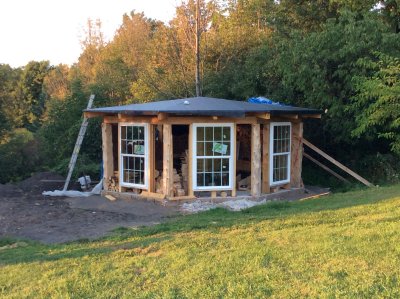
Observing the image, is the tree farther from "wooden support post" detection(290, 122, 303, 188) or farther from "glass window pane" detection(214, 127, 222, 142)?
"glass window pane" detection(214, 127, 222, 142)

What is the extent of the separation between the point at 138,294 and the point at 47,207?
8.28m

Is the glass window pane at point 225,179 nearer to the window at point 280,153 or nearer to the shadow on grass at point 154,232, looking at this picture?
the window at point 280,153

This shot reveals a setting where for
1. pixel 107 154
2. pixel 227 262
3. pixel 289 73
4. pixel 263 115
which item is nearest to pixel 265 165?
pixel 263 115

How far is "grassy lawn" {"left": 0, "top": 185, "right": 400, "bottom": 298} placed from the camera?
504 cm

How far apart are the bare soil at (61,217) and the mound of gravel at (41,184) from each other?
1033 mm

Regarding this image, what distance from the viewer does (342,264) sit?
5.53 metres

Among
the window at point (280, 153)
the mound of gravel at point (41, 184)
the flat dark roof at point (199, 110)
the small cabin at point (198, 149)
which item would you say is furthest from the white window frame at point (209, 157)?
the mound of gravel at point (41, 184)

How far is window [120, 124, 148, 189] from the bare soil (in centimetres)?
90

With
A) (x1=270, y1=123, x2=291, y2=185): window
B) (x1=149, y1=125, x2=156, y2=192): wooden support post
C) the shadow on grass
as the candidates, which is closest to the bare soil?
(x1=149, y1=125, x2=156, y2=192): wooden support post

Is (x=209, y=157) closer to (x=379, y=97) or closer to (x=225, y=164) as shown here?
(x=225, y=164)

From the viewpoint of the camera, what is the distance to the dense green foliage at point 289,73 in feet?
51.3

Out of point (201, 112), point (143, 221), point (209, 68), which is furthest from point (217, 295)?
point (209, 68)

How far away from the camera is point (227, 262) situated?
5.87m

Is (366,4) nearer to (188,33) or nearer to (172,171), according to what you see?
(188,33)
